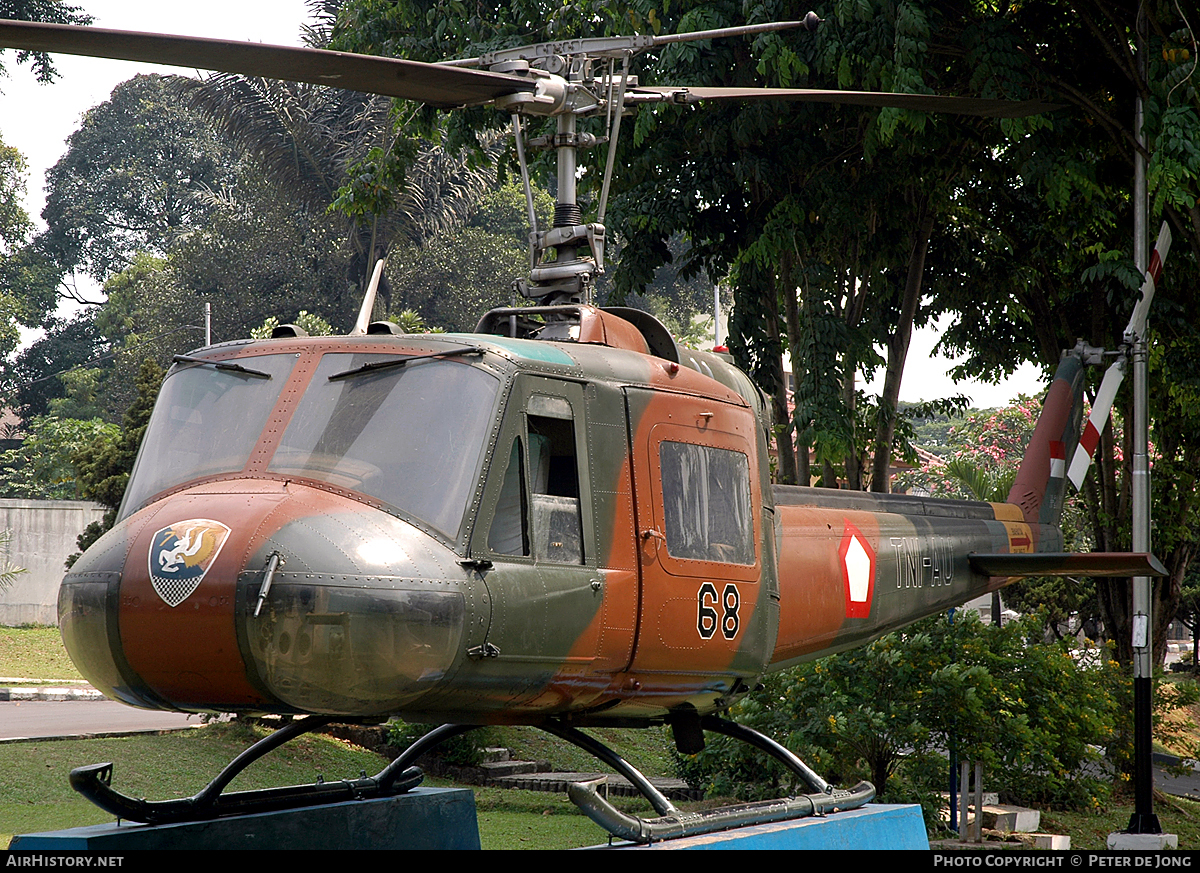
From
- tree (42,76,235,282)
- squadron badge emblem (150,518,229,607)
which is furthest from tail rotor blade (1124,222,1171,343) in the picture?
tree (42,76,235,282)

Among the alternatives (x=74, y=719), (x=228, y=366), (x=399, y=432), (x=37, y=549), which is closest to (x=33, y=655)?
(x=37, y=549)

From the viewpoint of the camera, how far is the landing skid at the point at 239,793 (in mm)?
6242

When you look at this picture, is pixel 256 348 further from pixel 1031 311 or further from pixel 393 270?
pixel 393 270

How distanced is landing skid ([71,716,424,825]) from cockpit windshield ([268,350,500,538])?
138cm

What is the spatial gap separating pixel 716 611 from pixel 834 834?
1.66 meters

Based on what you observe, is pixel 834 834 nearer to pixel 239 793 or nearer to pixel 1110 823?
pixel 239 793

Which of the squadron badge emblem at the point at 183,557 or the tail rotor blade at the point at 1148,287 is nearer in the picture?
the squadron badge emblem at the point at 183,557

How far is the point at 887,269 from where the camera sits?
15.2 m

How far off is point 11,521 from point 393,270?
1802cm

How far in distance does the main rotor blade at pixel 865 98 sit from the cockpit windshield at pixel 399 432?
270 centimetres

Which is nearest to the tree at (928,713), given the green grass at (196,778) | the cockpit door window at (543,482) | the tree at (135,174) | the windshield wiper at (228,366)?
the green grass at (196,778)

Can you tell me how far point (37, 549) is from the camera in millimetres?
29062

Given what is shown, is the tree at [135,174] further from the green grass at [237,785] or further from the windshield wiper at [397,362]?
the windshield wiper at [397,362]

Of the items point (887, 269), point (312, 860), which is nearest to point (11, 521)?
point (887, 269)
